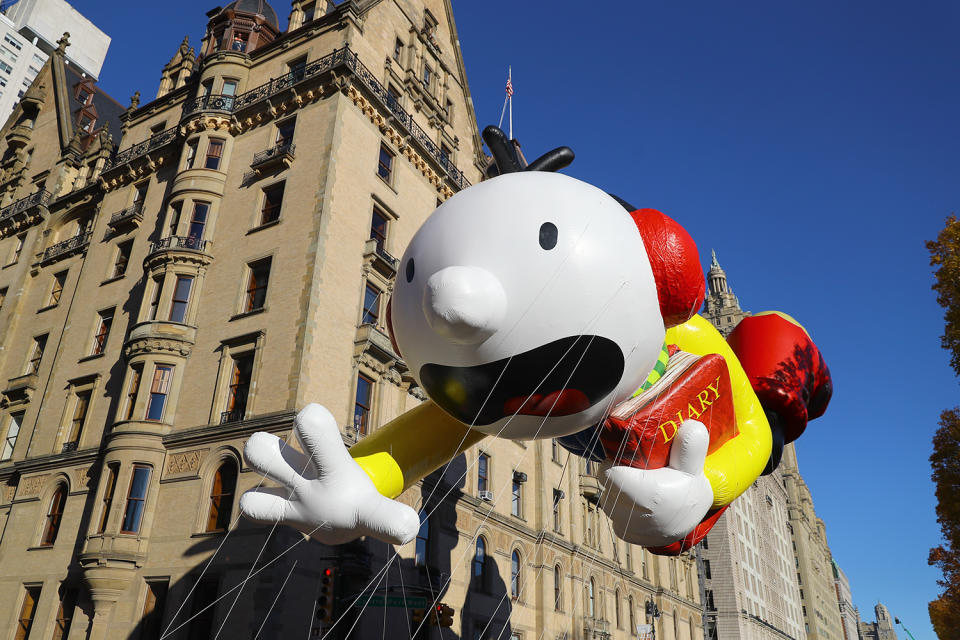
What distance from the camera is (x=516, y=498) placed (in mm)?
25297

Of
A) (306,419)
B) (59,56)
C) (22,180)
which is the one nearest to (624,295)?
(306,419)

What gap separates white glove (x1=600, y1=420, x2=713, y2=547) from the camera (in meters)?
4.84

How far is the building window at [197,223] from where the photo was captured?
841 inches

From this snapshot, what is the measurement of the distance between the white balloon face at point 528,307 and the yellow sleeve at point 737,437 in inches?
46.7

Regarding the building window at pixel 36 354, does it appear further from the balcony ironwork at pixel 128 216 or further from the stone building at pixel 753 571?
the stone building at pixel 753 571

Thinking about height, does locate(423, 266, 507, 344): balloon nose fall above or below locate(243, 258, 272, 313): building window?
below

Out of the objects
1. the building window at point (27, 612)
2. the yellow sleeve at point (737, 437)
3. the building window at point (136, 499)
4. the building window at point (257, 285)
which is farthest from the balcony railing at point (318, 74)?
the yellow sleeve at point (737, 437)

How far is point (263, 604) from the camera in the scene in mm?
14867

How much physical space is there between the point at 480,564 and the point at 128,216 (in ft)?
57.7

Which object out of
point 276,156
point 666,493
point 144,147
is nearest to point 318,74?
point 276,156

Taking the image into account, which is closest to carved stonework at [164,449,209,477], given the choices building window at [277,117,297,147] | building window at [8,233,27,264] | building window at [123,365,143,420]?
building window at [123,365,143,420]

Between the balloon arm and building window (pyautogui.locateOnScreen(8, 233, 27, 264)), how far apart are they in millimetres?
A: 30849

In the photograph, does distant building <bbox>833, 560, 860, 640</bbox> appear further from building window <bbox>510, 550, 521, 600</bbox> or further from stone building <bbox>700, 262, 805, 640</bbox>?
building window <bbox>510, 550, 521, 600</bbox>

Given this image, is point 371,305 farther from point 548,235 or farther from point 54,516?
point 548,235
